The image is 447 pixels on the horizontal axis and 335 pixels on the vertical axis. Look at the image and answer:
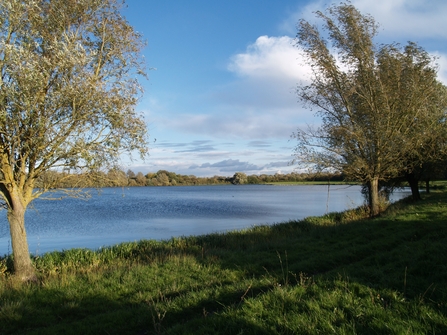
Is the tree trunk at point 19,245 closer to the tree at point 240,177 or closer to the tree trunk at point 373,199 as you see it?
the tree trunk at point 373,199

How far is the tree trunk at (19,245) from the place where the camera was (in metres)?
9.90

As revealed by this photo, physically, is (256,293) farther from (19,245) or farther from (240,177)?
(240,177)

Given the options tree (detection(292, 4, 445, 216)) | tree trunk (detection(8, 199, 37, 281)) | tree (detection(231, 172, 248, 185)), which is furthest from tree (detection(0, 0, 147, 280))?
tree (detection(231, 172, 248, 185))

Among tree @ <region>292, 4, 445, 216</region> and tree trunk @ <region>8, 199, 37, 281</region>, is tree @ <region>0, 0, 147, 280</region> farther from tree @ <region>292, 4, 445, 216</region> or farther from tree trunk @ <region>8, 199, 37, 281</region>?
tree @ <region>292, 4, 445, 216</region>

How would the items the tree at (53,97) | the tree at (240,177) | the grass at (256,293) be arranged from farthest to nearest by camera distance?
1. the tree at (240,177)
2. the tree at (53,97)
3. the grass at (256,293)

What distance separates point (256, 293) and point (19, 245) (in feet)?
23.2

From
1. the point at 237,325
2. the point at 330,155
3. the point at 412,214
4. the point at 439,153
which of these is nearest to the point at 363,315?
the point at 237,325

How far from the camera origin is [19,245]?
32.9 ft

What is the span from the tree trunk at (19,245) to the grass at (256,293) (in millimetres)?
317

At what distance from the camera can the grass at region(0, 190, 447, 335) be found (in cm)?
507

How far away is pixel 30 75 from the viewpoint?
883 centimetres

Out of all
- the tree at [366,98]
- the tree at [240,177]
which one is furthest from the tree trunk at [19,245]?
the tree at [240,177]

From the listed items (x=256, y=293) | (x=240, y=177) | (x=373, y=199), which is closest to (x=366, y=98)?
(x=373, y=199)

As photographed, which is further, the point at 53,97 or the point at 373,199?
the point at 373,199
